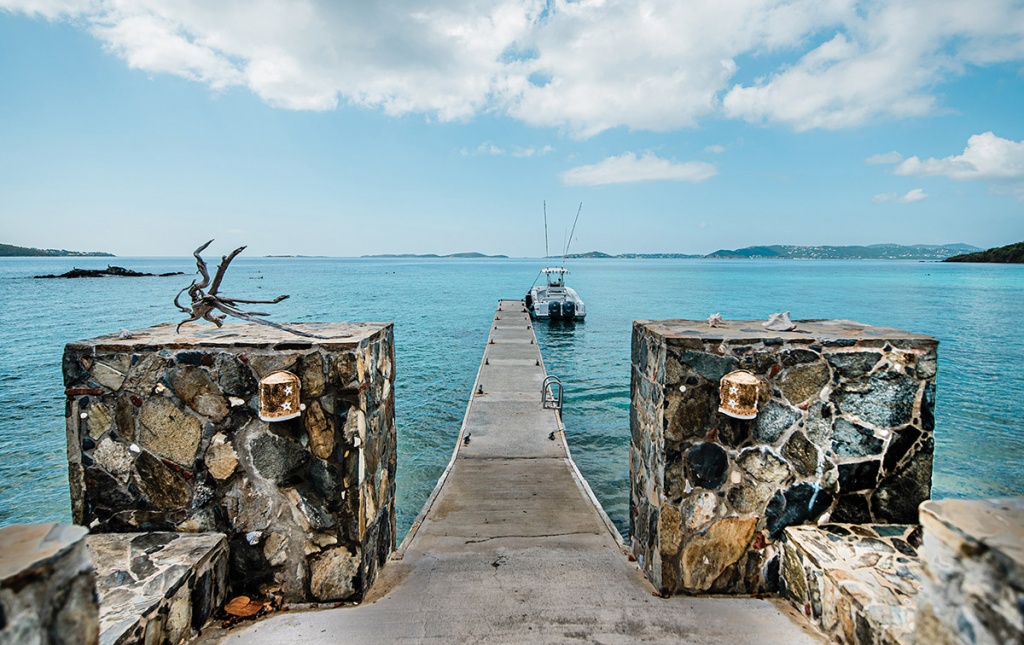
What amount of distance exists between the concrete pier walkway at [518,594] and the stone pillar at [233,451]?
Answer: 0.37 m

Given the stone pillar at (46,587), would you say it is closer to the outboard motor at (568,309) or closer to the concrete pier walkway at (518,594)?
the concrete pier walkway at (518,594)

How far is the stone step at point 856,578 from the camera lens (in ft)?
8.69

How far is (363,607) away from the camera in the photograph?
3.38 meters

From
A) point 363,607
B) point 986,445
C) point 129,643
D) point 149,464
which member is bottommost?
point 986,445

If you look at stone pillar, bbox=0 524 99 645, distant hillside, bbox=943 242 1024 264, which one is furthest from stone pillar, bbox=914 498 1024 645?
distant hillside, bbox=943 242 1024 264

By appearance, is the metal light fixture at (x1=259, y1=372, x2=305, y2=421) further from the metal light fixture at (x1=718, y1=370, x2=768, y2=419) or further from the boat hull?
the boat hull

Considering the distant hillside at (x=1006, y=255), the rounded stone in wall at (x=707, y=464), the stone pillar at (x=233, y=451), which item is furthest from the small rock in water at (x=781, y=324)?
the distant hillside at (x=1006, y=255)

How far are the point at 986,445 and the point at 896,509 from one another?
10885 mm

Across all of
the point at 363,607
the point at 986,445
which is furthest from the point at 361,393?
the point at 986,445

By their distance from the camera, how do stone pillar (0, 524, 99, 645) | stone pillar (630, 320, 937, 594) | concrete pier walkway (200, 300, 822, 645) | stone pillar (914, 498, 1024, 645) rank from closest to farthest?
1. stone pillar (0, 524, 99, 645)
2. stone pillar (914, 498, 1024, 645)
3. concrete pier walkway (200, 300, 822, 645)
4. stone pillar (630, 320, 937, 594)

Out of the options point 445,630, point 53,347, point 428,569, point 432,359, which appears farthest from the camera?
point 53,347

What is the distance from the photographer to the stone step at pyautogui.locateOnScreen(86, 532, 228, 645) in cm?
257

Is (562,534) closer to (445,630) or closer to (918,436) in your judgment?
(445,630)

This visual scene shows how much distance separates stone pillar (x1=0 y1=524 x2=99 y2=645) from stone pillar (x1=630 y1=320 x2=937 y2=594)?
9.83 feet
